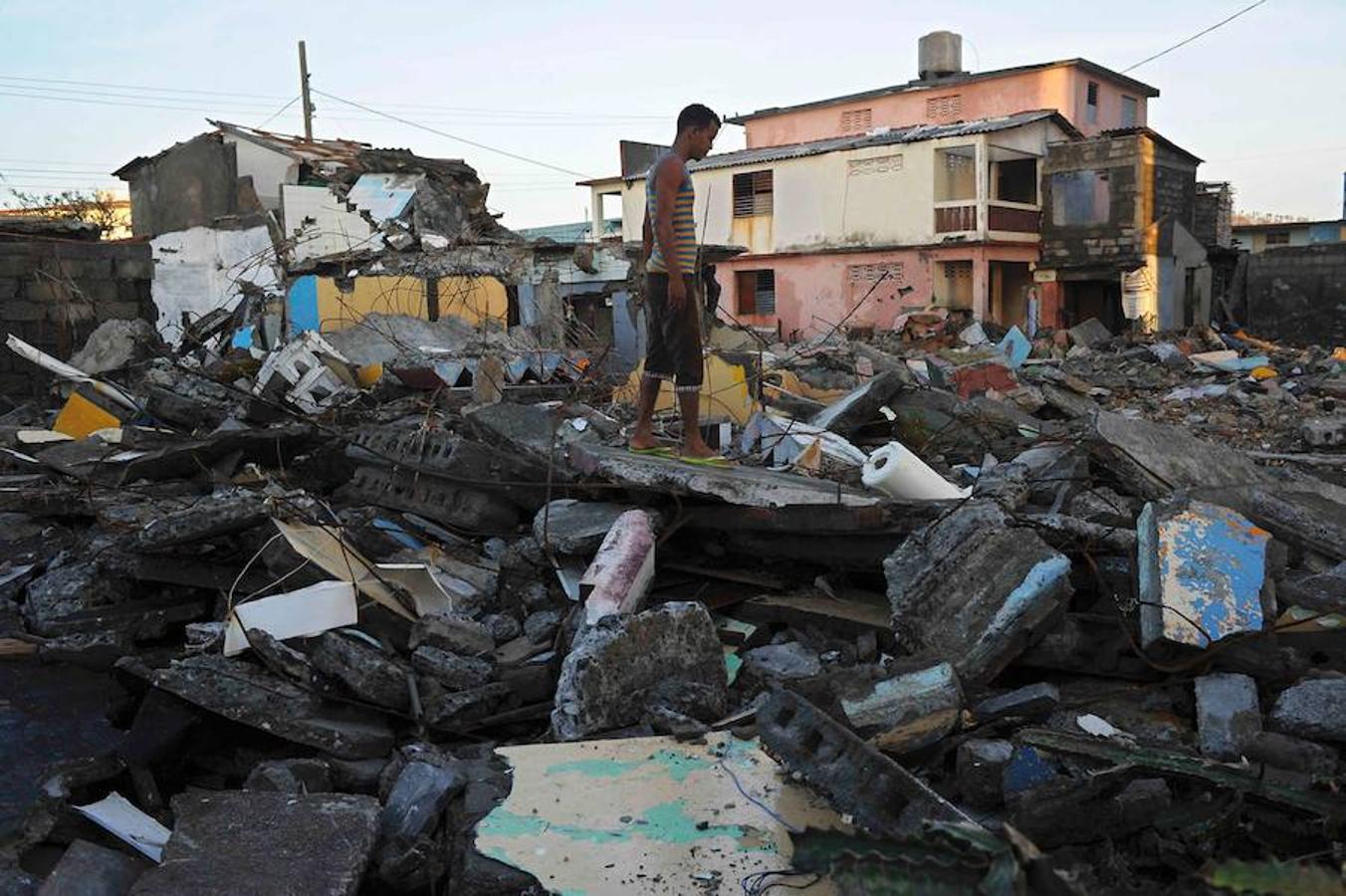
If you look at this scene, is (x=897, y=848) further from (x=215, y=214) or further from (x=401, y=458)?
(x=215, y=214)

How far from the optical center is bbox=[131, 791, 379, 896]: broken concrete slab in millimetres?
2445

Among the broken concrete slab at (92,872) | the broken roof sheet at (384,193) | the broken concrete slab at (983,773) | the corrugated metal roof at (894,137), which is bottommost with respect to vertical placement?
the broken concrete slab at (92,872)

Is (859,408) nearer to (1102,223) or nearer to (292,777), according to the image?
(292,777)

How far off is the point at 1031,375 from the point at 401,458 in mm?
8868

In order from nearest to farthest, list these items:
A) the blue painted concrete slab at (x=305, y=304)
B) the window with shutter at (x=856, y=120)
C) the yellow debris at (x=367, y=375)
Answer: the yellow debris at (x=367, y=375) < the blue painted concrete slab at (x=305, y=304) < the window with shutter at (x=856, y=120)

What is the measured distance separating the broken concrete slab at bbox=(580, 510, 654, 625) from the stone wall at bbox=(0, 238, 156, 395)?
7.98 metres

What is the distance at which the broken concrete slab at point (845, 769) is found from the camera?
94.3 inches

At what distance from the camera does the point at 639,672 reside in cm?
332

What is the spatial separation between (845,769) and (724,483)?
66.1 inches

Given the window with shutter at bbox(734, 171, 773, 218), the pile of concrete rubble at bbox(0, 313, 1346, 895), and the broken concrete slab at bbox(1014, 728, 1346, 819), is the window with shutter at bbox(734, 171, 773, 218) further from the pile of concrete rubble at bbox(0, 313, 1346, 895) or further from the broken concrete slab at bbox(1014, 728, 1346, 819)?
the broken concrete slab at bbox(1014, 728, 1346, 819)

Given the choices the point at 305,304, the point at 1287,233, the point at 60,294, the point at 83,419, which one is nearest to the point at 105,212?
the point at 305,304

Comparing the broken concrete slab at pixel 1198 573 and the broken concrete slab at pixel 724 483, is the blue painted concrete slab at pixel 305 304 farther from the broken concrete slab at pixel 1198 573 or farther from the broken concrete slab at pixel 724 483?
the broken concrete slab at pixel 1198 573

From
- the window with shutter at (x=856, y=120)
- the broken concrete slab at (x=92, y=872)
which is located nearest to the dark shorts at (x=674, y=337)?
the broken concrete slab at (x=92, y=872)

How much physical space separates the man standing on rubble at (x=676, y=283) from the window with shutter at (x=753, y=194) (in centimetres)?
2328
